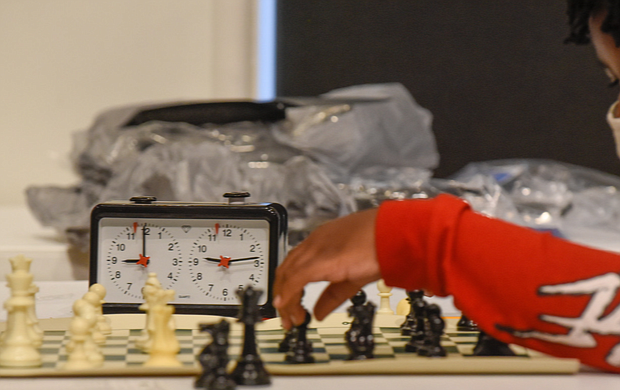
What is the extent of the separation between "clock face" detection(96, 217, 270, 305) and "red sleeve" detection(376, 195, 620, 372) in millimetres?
253

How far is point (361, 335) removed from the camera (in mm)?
575

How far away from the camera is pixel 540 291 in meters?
0.54

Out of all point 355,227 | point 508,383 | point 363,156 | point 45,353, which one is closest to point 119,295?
point 45,353

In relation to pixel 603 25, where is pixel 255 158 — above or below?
below

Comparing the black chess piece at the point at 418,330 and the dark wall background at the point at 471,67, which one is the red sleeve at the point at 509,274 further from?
the dark wall background at the point at 471,67

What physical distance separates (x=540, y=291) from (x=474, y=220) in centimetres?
7

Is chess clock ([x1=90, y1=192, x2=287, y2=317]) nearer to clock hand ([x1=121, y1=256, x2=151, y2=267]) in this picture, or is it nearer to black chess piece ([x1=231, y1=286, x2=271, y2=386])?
clock hand ([x1=121, y1=256, x2=151, y2=267])

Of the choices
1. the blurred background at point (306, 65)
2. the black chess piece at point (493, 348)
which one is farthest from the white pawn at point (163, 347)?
the blurred background at point (306, 65)

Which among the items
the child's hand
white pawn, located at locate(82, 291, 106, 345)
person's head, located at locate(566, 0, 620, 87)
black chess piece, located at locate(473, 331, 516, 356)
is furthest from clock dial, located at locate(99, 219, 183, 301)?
person's head, located at locate(566, 0, 620, 87)

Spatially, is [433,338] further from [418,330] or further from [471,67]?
[471,67]

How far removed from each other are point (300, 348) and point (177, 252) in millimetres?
281

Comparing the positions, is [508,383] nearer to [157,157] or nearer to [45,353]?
[45,353]

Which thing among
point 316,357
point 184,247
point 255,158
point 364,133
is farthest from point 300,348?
point 364,133

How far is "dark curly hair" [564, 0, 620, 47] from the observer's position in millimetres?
620
